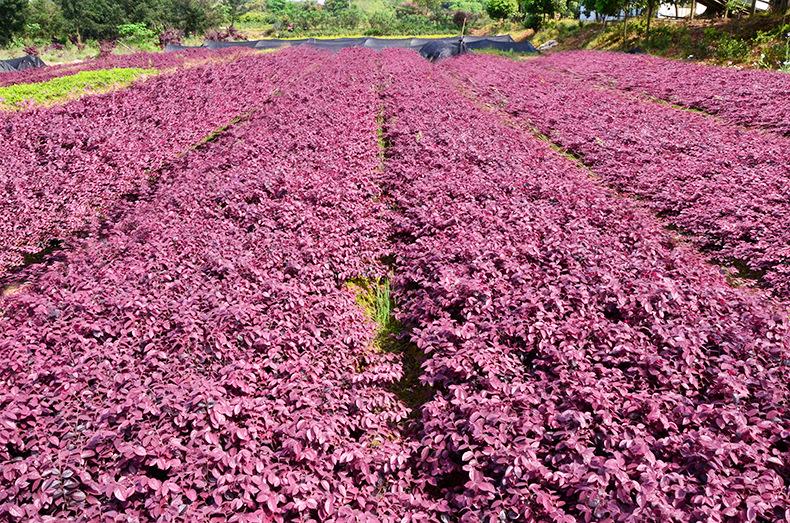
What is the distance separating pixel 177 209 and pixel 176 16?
2603 inches

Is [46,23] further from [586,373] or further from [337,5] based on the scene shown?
[586,373]

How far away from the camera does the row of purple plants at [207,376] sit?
112 inches

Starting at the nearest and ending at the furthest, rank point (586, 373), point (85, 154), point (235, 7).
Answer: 1. point (586, 373)
2. point (85, 154)
3. point (235, 7)

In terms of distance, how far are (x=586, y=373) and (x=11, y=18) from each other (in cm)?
6405

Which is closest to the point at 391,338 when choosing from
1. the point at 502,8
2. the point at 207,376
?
the point at 207,376

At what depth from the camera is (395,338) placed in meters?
5.24

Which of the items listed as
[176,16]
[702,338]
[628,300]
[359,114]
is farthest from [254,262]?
[176,16]

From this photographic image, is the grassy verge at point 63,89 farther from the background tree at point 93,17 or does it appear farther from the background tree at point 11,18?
the background tree at point 93,17

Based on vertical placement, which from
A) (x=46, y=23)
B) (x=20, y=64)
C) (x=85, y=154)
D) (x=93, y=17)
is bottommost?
(x=85, y=154)

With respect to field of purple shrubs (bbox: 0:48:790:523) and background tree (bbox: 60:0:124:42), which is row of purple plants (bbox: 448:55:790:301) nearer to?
field of purple shrubs (bbox: 0:48:790:523)

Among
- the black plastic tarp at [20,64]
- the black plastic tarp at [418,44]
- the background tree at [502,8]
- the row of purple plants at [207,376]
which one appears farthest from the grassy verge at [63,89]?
the background tree at [502,8]

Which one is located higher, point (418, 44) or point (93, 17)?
point (93, 17)

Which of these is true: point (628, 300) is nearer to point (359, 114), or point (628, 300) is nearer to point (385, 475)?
point (385, 475)

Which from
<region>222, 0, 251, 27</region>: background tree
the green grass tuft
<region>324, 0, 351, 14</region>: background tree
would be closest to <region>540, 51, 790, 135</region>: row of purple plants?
the green grass tuft
